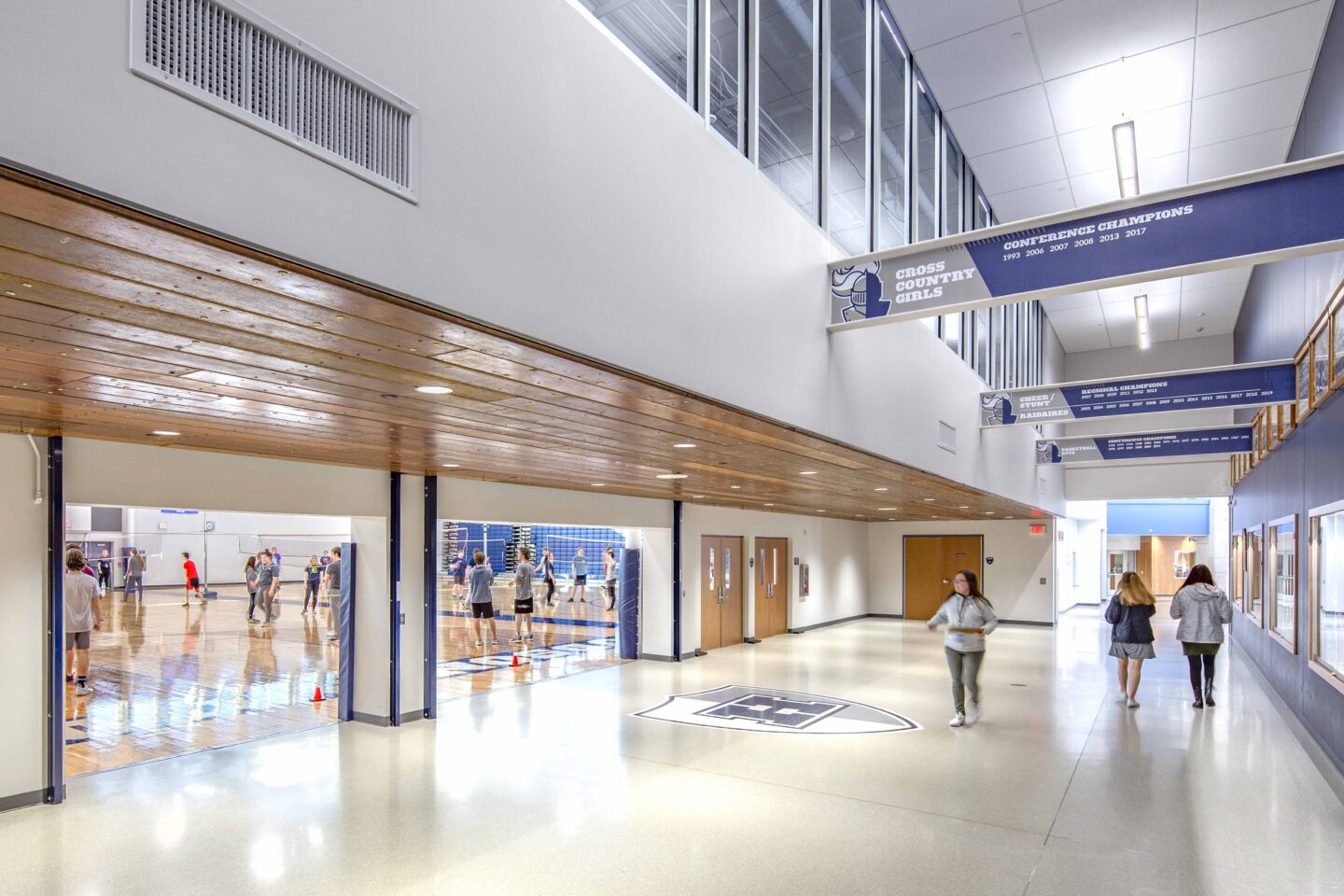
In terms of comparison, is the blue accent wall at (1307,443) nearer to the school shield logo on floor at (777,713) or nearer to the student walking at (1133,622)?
the student walking at (1133,622)

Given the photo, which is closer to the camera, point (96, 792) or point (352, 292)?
point (352, 292)

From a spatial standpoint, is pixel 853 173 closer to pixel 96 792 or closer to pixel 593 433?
pixel 593 433

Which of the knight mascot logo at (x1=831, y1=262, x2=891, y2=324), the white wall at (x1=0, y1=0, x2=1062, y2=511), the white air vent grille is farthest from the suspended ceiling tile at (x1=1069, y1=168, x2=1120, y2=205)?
the white air vent grille

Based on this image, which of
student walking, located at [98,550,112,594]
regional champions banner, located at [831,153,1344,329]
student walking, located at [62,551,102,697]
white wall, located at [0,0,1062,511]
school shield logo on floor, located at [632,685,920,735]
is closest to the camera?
white wall, located at [0,0,1062,511]

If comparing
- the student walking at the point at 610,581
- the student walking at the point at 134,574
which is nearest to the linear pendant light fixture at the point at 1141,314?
the student walking at the point at 610,581

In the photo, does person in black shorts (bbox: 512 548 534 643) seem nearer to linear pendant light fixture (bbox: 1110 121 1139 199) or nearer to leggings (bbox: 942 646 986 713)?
leggings (bbox: 942 646 986 713)

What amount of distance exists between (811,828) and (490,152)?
4.27 m

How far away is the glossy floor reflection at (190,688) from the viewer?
7004mm

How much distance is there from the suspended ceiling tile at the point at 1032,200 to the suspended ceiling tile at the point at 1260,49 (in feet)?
8.02

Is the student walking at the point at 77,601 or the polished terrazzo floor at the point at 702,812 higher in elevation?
the student walking at the point at 77,601

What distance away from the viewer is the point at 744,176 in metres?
4.54

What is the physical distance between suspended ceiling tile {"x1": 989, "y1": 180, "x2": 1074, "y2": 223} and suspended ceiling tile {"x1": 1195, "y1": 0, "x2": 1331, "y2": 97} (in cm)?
244

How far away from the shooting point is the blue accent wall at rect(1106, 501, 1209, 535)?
25.2 metres

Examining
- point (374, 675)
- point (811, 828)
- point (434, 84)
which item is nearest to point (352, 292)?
point (434, 84)
